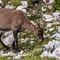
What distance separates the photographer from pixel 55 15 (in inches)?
754

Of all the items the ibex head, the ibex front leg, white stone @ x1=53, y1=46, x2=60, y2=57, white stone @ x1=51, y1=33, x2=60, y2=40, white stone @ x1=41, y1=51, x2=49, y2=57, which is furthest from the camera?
white stone @ x1=51, y1=33, x2=60, y2=40

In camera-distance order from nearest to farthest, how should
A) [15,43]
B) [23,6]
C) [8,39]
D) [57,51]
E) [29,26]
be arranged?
[57,51]
[29,26]
[15,43]
[8,39]
[23,6]

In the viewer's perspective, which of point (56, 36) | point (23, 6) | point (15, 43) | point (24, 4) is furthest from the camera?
point (24, 4)

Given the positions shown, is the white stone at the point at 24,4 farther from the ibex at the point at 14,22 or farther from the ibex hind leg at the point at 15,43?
the ibex hind leg at the point at 15,43

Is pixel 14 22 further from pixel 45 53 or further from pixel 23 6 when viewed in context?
pixel 23 6

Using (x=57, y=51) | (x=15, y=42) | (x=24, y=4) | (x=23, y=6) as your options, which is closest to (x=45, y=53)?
(x=57, y=51)

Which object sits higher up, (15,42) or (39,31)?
(39,31)

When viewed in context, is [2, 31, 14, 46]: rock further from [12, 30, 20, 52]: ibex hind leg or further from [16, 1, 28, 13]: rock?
[16, 1, 28, 13]: rock

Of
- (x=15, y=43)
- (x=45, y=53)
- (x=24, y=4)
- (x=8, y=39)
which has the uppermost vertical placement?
(x=45, y=53)

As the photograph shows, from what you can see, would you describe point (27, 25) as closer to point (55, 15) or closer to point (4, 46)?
point (4, 46)

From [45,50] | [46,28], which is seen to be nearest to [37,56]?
[45,50]

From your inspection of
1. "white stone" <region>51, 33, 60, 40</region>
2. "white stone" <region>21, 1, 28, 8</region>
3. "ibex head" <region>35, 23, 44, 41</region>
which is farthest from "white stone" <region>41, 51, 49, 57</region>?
"white stone" <region>21, 1, 28, 8</region>

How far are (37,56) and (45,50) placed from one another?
0.46 m

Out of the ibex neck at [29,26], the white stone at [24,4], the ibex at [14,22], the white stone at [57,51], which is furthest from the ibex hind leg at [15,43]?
the white stone at [24,4]
